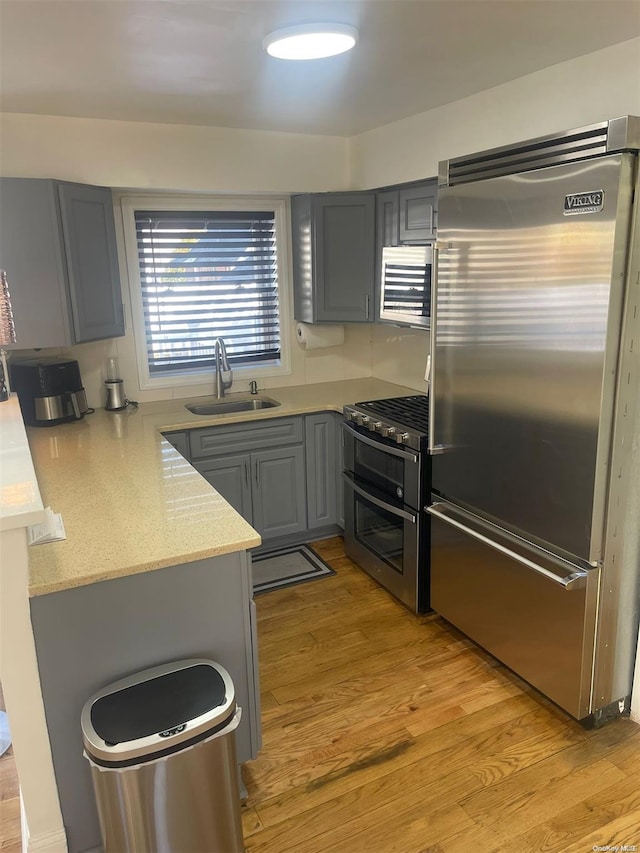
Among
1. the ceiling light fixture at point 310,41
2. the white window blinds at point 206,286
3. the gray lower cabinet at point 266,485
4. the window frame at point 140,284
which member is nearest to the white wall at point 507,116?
the window frame at point 140,284

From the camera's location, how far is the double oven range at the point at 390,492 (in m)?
2.90

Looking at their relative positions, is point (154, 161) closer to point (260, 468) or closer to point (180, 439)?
point (180, 439)

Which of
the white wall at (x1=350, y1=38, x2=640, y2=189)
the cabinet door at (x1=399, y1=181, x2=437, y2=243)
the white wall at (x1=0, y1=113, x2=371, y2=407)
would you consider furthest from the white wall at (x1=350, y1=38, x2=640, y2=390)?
the white wall at (x1=0, y1=113, x2=371, y2=407)

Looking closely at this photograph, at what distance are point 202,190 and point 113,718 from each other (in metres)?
2.85

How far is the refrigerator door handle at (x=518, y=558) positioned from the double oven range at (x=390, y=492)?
0.16m

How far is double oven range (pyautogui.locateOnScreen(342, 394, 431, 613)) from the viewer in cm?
290

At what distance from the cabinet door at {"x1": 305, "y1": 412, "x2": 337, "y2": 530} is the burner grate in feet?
1.15

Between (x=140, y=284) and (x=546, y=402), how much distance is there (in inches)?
100

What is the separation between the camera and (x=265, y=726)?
7.74 feet

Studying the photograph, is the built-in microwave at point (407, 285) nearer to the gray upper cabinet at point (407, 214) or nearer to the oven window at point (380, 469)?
the gray upper cabinet at point (407, 214)

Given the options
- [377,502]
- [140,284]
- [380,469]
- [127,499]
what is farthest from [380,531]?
[140,284]

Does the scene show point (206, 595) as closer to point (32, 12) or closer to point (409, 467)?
point (409, 467)

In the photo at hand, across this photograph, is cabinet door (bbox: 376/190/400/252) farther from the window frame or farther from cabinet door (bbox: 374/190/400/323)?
the window frame

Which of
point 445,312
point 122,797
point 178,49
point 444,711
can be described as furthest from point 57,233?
point 444,711
